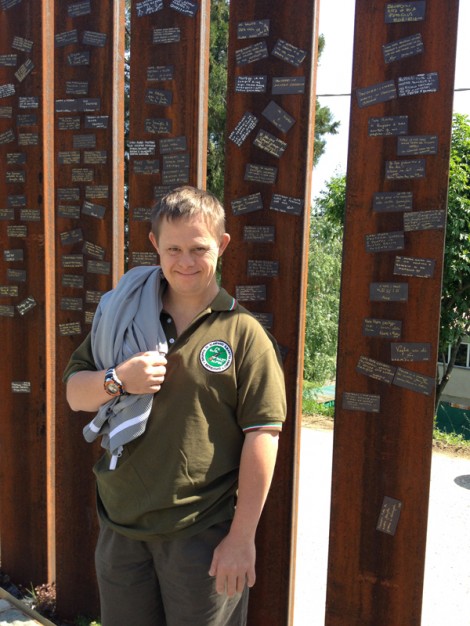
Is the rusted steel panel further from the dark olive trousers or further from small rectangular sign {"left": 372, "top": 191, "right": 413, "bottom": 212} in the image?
small rectangular sign {"left": 372, "top": 191, "right": 413, "bottom": 212}

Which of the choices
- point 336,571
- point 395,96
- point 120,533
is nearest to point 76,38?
point 395,96

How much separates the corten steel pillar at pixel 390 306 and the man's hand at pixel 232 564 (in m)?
0.67

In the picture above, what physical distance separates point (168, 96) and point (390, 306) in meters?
1.29

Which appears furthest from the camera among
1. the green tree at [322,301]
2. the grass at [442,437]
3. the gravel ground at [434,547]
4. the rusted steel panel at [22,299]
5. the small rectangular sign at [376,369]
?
the green tree at [322,301]

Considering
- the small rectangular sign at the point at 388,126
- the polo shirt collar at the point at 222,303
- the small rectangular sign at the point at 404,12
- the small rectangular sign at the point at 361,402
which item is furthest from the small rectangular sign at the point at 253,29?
the small rectangular sign at the point at 361,402

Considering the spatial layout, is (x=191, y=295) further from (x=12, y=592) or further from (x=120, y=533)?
(x=12, y=592)

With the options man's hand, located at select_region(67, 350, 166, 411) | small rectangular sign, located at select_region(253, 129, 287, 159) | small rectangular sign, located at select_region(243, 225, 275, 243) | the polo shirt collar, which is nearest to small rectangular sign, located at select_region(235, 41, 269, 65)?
small rectangular sign, located at select_region(253, 129, 287, 159)

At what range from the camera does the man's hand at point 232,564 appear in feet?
5.59

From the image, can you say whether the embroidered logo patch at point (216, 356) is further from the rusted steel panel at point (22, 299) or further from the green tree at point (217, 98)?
the green tree at point (217, 98)

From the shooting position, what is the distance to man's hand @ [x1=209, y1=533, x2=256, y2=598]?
5.59ft

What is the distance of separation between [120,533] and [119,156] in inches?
68.0

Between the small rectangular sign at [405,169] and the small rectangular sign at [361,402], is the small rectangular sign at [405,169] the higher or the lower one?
the higher one

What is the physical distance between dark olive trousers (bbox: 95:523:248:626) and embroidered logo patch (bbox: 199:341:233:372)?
515 millimetres

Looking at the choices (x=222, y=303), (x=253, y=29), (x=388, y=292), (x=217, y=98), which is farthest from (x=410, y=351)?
(x=217, y=98)
